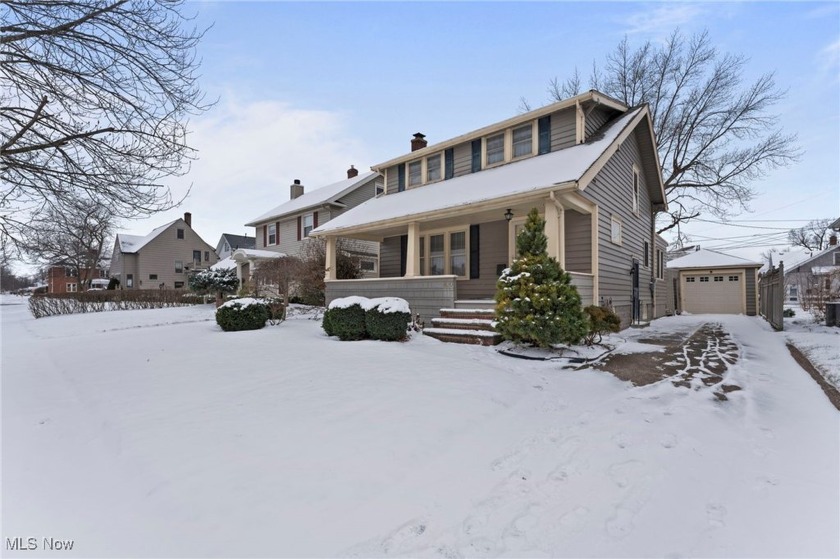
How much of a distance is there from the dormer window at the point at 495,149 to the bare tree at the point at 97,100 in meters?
9.03

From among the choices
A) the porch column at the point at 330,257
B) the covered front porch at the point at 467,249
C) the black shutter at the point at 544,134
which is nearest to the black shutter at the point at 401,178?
the covered front porch at the point at 467,249

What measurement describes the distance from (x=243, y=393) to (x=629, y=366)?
6.09 meters

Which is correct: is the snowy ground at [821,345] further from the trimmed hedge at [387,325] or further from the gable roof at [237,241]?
the gable roof at [237,241]

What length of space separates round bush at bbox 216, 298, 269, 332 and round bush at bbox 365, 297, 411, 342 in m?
3.51

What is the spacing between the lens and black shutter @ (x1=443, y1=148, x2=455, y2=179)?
1370cm

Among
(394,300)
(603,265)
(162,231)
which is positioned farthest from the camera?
(162,231)

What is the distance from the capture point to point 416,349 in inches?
295

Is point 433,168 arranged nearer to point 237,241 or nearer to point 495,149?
point 495,149

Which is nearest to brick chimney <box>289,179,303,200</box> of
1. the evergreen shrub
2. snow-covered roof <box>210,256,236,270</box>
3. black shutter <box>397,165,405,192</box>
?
snow-covered roof <box>210,256,236,270</box>

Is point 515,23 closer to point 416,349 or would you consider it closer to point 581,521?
point 416,349

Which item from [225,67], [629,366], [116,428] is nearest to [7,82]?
[225,67]

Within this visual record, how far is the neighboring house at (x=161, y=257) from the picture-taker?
37.0m

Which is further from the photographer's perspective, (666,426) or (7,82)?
(7,82)

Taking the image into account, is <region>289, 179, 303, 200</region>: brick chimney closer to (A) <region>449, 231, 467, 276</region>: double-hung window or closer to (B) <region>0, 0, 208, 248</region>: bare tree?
(A) <region>449, 231, 467, 276</region>: double-hung window
